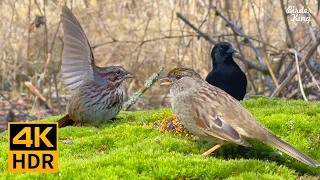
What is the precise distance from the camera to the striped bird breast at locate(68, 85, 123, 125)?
7.46 metres

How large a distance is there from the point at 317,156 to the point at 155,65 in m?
7.38

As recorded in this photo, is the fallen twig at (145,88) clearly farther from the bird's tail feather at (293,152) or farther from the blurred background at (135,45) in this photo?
the bird's tail feather at (293,152)

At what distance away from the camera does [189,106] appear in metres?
5.99

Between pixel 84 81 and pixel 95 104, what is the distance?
374 millimetres

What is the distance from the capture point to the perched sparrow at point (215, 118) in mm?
5469

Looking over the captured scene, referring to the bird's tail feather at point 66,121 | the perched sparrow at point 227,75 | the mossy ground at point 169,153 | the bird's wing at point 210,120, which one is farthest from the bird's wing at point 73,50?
the perched sparrow at point 227,75

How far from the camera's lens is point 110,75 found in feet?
25.4

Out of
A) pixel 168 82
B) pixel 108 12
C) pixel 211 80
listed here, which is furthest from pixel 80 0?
pixel 168 82

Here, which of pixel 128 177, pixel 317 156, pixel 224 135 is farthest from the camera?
pixel 317 156

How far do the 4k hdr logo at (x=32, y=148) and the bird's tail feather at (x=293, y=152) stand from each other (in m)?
2.05

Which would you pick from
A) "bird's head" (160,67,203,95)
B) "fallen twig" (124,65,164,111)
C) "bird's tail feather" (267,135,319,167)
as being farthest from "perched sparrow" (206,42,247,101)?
"bird's tail feather" (267,135,319,167)

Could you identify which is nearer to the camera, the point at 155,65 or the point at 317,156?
the point at 317,156

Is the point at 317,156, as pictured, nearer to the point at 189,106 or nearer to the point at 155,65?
the point at 189,106

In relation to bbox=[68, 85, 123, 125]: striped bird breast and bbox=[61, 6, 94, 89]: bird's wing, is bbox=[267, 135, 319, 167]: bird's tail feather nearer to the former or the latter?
bbox=[68, 85, 123, 125]: striped bird breast
